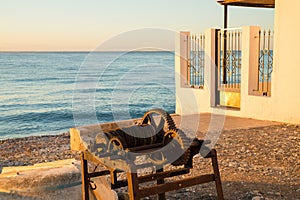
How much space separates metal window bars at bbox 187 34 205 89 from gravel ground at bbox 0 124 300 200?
144 inches

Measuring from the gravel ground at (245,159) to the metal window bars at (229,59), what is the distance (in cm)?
255

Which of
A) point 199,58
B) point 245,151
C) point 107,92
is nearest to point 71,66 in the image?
point 107,92

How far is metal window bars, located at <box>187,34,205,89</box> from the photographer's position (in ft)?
40.5

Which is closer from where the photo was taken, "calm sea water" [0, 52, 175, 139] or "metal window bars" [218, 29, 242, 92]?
"metal window bars" [218, 29, 242, 92]

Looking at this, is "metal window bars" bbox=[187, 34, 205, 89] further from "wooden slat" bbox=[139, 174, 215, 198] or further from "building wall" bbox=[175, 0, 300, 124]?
"wooden slat" bbox=[139, 174, 215, 198]

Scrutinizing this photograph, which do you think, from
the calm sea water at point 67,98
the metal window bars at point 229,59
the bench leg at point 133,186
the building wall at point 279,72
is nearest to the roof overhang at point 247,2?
the metal window bars at point 229,59

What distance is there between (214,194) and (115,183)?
1950 mm

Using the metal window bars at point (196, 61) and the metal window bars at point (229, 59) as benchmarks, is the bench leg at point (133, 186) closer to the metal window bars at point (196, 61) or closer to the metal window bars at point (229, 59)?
the metal window bars at point (229, 59)

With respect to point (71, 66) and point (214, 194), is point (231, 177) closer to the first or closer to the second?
point (214, 194)

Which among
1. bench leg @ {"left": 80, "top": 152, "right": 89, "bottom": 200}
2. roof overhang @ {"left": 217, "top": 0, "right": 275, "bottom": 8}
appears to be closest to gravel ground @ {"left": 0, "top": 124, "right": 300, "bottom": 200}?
bench leg @ {"left": 80, "top": 152, "right": 89, "bottom": 200}

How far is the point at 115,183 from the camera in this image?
141 inches

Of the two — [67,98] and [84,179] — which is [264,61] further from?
Answer: [67,98]

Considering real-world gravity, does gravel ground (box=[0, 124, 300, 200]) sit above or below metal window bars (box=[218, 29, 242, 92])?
below

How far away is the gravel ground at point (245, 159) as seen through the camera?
5184 mm
